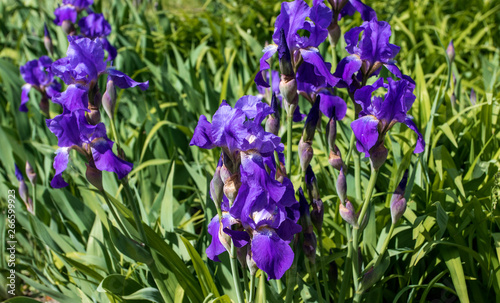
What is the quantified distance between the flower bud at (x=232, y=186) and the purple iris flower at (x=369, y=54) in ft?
1.60

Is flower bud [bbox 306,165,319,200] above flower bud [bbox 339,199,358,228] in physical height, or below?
above

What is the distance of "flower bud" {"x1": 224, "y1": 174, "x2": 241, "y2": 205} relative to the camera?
1038 mm

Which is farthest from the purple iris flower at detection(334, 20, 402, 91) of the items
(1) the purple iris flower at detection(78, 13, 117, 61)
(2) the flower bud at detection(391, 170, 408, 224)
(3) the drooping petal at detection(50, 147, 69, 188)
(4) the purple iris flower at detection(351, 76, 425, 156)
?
(1) the purple iris flower at detection(78, 13, 117, 61)

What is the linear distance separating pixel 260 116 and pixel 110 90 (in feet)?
2.35

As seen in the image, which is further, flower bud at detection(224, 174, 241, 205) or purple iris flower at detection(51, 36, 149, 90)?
purple iris flower at detection(51, 36, 149, 90)

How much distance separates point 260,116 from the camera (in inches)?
41.0

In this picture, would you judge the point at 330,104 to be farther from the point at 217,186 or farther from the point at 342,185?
the point at 217,186

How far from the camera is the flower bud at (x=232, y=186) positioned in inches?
40.9

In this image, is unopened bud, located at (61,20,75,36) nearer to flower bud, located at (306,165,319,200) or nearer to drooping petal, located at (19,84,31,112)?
drooping petal, located at (19,84,31,112)

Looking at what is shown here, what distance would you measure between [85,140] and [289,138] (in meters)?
0.59

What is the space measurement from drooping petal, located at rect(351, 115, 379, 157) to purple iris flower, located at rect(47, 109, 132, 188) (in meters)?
0.64

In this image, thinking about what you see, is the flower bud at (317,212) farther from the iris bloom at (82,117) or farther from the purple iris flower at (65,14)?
the purple iris flower at (65,14)

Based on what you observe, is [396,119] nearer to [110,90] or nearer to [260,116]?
[260,116]

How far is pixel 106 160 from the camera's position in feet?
4.09
